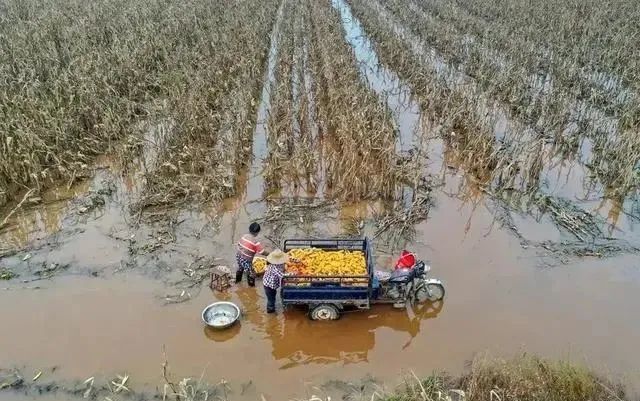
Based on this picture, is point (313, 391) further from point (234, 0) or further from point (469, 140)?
point (234, 0)

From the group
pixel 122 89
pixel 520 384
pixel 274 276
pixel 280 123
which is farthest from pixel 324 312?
pixel 122 89

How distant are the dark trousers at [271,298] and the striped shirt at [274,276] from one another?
0.09 meters

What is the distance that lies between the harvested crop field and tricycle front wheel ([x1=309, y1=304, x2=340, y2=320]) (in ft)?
0.57

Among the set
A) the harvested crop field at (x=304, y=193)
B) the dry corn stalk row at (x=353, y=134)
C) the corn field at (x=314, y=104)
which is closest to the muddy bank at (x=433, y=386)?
the harvested crop field at (x=304, y=193)

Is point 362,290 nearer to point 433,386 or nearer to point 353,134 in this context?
point 433,386

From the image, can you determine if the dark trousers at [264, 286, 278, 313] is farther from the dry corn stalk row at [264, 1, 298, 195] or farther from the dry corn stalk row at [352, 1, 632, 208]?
the dry corn stalk row at [352, 1, 632, 208]

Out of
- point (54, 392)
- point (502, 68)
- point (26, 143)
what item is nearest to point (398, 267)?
point (54, 392)

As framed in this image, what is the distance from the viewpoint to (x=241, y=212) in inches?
432

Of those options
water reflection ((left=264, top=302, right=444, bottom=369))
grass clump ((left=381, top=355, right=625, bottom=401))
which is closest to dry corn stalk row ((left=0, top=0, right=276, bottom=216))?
water reflection ((left=264, top=302, right=444, bottom=369))

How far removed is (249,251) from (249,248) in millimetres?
66

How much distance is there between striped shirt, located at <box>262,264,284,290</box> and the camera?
25.7ft

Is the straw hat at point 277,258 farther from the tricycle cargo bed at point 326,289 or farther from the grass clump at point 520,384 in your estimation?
the grass clump at point 520,384

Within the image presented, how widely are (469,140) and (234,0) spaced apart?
766 inches

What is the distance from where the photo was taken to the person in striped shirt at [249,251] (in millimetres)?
8469
